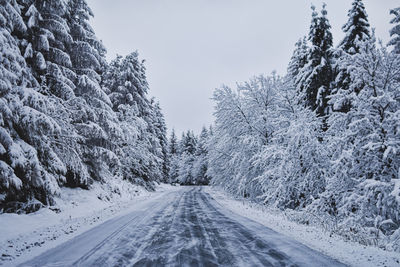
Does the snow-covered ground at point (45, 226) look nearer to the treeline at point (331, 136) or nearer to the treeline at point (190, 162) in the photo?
the treeline at point (331, 136)

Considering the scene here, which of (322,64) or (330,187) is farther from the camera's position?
(322,64)

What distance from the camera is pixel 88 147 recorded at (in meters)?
14.3

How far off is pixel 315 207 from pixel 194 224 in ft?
18.9

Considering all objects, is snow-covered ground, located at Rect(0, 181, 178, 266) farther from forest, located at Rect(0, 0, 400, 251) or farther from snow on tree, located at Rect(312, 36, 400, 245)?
snow on tree, located at Rect(312, 36, 400, 245)

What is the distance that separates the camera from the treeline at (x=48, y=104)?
8.03m

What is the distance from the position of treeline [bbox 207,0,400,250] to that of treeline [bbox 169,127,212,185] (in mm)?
37749


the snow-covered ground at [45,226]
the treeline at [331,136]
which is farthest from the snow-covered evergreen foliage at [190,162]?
the snow-covered ground at [45,226]

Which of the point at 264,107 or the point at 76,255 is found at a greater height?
the point at 264,107

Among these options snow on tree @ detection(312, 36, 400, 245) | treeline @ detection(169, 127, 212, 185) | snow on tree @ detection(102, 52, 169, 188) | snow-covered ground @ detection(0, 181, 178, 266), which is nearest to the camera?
snow-covered ground @ detection(0, 181, 178, 266)

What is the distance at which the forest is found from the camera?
26.1 ft

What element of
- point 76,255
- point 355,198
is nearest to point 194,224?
point 76,255

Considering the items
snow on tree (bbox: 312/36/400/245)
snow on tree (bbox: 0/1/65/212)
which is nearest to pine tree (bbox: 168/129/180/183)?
snow on tree (bbox: 0/1/65/212)

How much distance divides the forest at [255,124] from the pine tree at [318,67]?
3.1 inches

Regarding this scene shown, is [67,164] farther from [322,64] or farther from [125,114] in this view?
[322,64]
